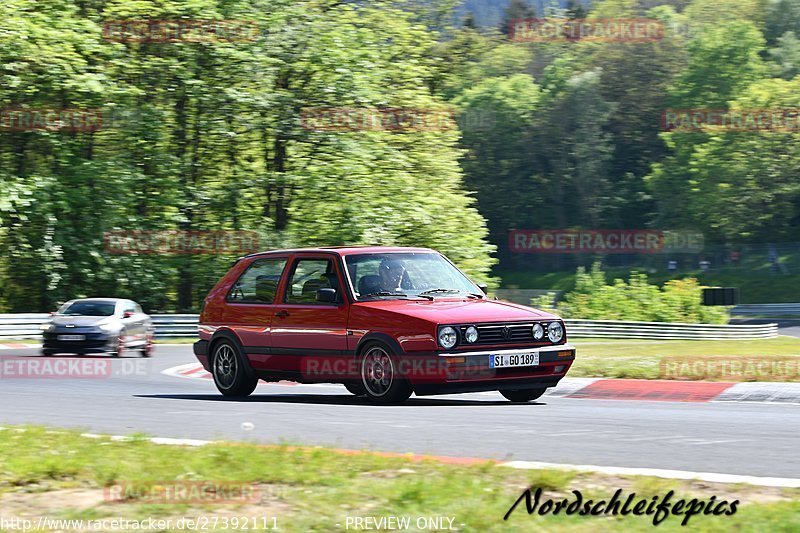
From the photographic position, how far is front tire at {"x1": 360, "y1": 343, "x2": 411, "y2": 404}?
12961mm

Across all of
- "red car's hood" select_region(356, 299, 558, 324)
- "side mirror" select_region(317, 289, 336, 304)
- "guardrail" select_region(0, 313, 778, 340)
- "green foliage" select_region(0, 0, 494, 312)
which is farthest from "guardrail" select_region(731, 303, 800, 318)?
"side mirror" select_region(317, 289, 336, 304)

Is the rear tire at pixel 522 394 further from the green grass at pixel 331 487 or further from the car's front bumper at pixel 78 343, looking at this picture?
the car's front bumper at pixel 78 343

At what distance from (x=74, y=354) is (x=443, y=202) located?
23068 mm

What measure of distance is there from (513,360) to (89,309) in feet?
47.1

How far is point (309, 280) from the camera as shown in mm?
14359

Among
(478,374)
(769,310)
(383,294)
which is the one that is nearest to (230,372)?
(383,294)

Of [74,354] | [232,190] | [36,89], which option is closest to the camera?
[74,354]

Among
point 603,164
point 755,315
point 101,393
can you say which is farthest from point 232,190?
point 603,164

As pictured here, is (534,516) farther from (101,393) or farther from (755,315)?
(755,315)

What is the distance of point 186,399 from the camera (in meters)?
15.0

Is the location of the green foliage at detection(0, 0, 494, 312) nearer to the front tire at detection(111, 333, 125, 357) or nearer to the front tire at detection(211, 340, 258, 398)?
the front tire at detection(111, 333, 125, 357)

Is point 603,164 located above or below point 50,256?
above

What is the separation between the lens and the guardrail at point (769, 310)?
73.3 meters

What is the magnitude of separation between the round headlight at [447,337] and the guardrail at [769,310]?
63.9 metres
